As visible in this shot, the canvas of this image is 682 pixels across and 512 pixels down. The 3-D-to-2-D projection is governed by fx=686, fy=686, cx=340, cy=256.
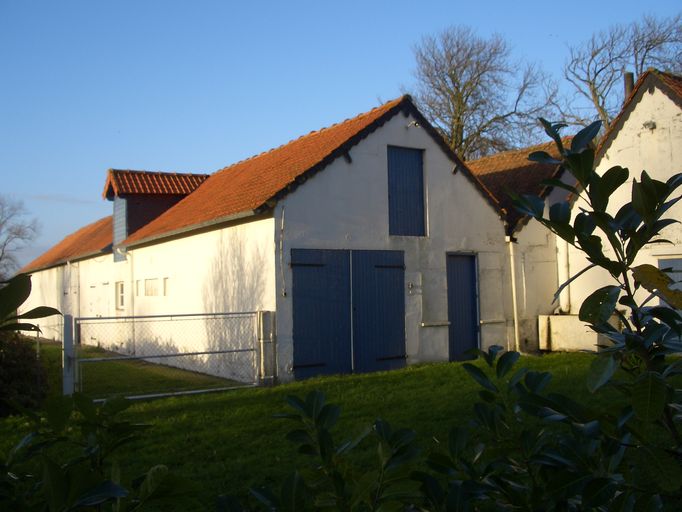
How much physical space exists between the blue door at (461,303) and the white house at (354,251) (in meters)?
0.03

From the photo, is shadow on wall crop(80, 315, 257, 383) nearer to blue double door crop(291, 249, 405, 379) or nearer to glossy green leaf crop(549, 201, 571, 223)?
blue double door crop(291, 249, 405, 379)

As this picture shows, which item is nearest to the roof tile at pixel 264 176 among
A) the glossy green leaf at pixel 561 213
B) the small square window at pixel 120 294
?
the small square window at pixel 120 294

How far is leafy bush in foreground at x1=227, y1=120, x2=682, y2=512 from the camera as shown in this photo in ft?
5.18

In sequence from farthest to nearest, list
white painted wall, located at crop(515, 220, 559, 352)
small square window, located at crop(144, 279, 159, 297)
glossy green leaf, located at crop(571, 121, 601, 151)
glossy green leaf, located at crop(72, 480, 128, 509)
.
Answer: small square window, located at crop(144, 279, 159, 297)
white painted wall, located at crop(515, 220, 559, 352)
glossy green leaf, located at crop(571, 121, 601, 151)
glossy green leaf, located at crop(72, 480, 128, 509)

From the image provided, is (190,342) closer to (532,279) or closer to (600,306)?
(532,279)

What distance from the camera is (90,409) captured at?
74.7 inches

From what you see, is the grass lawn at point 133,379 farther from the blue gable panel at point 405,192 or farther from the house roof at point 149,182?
the house roof at point 149,182

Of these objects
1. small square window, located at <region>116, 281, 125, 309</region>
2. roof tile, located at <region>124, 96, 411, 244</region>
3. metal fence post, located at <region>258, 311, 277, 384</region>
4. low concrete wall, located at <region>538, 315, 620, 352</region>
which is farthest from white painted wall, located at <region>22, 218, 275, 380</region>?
low concrete wall, located at <region>538, 315, 620, 352</region>

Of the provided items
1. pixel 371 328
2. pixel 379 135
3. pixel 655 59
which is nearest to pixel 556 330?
pixel 371 328

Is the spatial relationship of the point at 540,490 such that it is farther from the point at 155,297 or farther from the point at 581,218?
the point at 155,297

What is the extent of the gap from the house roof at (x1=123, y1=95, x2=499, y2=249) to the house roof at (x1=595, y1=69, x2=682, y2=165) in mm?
2996

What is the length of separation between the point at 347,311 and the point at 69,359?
532cm

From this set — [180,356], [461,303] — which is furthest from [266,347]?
[461,303]

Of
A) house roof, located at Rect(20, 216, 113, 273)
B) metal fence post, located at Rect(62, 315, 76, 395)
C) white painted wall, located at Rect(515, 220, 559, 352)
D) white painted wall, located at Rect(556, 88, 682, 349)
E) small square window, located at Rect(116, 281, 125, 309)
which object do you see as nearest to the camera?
metal fence post, located at Rect(62, 315, 76, 395)
